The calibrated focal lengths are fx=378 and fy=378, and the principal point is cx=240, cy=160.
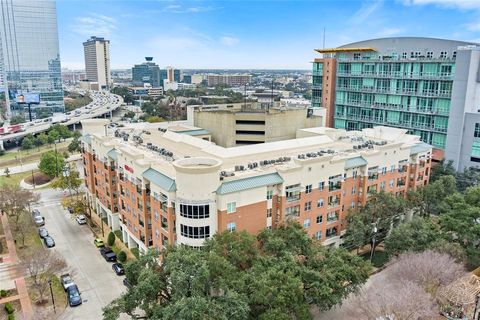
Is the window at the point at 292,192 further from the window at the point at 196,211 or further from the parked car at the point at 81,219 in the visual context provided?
the parked car at the point at 81,219

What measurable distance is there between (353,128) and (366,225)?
53618 millimetres

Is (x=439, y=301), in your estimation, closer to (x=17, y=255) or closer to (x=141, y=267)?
(x=141, y=267)

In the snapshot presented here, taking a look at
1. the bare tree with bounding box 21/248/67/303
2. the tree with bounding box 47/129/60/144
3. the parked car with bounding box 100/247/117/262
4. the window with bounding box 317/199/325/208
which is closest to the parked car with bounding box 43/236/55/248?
the parked car with bounding box 100/247/117/262

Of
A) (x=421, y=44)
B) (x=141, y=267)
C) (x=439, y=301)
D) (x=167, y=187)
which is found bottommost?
(x=439, y=301)

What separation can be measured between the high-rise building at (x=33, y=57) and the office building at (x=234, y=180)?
5568 inches

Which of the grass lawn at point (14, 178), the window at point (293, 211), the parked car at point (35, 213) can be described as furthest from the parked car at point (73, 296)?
the grass lawn at point (14, 178)

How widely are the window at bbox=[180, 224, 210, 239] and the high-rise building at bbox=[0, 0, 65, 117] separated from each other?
565 ft

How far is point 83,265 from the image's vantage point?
4894 cm

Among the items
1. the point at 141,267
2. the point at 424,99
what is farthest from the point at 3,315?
the point at 424,99

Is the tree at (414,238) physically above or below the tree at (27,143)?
above

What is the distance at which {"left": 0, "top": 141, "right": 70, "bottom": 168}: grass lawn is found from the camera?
107m

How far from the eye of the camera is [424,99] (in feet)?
260

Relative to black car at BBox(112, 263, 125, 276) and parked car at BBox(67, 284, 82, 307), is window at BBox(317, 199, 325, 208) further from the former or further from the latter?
parked car at BBox(67, 284, 82, 307)

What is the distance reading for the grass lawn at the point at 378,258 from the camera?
158 ft
